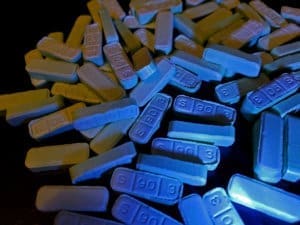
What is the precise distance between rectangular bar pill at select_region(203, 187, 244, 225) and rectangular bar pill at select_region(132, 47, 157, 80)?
0.25m

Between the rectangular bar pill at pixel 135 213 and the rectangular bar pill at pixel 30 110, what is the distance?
0.76 ft

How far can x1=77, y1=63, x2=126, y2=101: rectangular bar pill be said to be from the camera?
0.71 m

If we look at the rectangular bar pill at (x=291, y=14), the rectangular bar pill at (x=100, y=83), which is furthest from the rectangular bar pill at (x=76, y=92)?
the rectangular bar pill at (x=291, y=14)

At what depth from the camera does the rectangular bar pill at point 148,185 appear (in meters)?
0.60

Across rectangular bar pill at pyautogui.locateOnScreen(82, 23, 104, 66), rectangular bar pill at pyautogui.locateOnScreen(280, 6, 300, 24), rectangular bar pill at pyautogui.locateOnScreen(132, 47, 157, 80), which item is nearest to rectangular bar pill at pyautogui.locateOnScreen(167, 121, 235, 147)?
rectangular bar pill at pyautogui.locateOnScreen(132, 47, 157, 80)

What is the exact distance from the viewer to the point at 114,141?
0.67 meters

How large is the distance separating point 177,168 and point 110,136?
14 centimetres

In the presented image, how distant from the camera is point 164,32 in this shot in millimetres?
798

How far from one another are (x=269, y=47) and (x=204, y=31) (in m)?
0.14

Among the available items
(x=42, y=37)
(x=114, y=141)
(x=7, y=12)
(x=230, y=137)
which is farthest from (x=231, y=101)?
(x=7, y=12)

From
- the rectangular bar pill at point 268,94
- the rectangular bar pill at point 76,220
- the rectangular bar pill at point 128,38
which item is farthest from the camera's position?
the rectangular bar pill at point 128,38

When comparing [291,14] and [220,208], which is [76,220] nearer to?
[220,208]

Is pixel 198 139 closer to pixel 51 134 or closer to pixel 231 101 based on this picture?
pixel 231 101

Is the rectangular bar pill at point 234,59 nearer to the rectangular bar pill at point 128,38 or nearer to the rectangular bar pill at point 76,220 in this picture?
the rectangular bar pill at point 128,38
